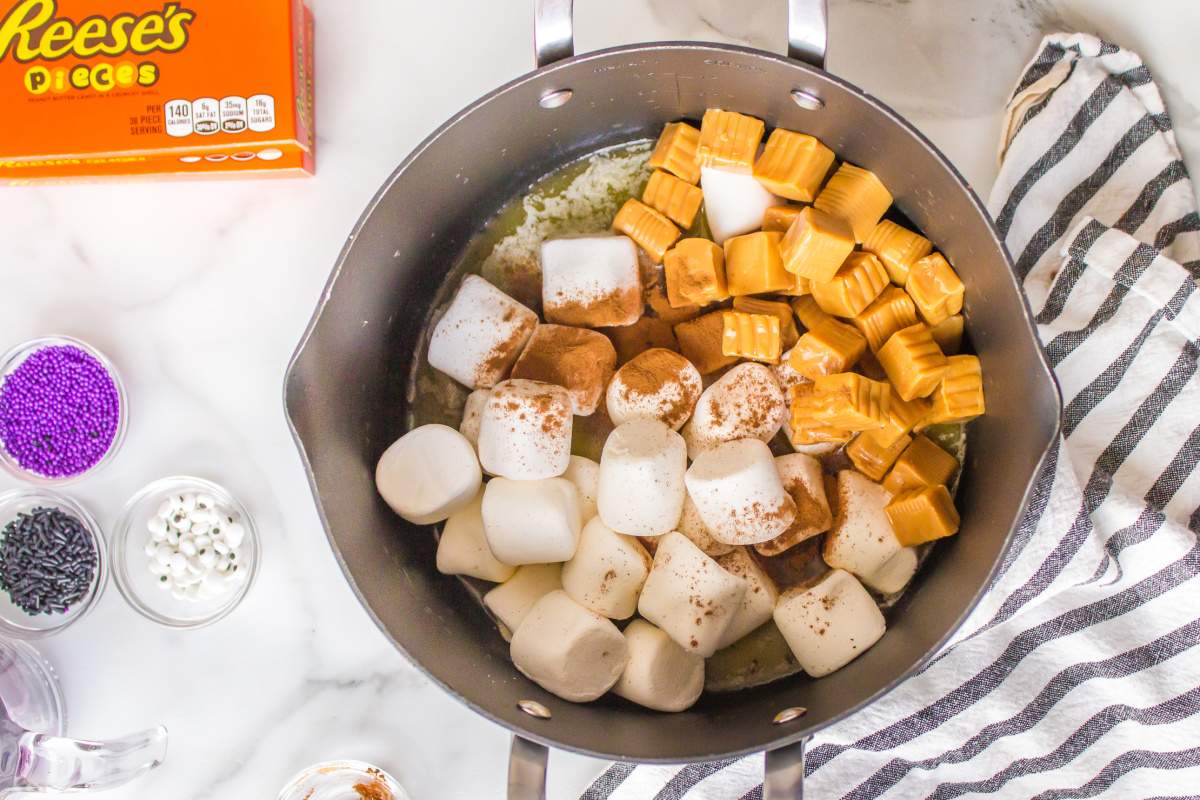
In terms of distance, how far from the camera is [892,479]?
4.39 feet

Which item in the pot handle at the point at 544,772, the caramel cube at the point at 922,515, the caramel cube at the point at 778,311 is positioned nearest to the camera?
the pot handle at the point at 544,772

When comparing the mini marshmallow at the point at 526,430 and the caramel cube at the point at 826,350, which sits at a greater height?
the caramel cube at the point at 826,350

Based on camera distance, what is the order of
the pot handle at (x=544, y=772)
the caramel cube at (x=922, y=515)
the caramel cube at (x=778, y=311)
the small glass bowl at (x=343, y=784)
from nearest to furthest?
1. the pot handle at (x=544, y=772)
2. the caramel cube at (x=922, y=515)
3. the caramel cube at (x=778, y=311)
4. the small glass bowl at (x=343, y=784)

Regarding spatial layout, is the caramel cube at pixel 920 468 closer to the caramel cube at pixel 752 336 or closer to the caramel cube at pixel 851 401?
the caramel cube at pixel 851 401

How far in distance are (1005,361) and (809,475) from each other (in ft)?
0.96

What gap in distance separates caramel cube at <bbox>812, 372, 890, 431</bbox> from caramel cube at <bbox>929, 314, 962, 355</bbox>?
5.3 inches

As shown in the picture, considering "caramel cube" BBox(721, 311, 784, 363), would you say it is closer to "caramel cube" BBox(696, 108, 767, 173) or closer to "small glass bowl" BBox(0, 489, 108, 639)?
"caramel cube" BBox(696, 108, 767, 173)

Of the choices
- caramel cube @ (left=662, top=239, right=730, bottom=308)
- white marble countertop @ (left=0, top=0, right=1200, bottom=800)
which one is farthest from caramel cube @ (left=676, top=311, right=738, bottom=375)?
white marble countertop @ (left=0, top=0, right=1200, bottom=800)

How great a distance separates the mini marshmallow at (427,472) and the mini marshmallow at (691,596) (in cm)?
29

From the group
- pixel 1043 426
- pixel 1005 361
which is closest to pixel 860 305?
pixel 1005 361

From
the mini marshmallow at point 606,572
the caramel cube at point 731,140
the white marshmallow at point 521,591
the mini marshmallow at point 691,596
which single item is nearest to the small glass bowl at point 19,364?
the white marshmallow at point 521,591

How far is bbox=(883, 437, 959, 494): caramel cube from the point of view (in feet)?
4.33

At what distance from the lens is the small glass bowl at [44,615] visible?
151cm

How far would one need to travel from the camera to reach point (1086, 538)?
1.28m
